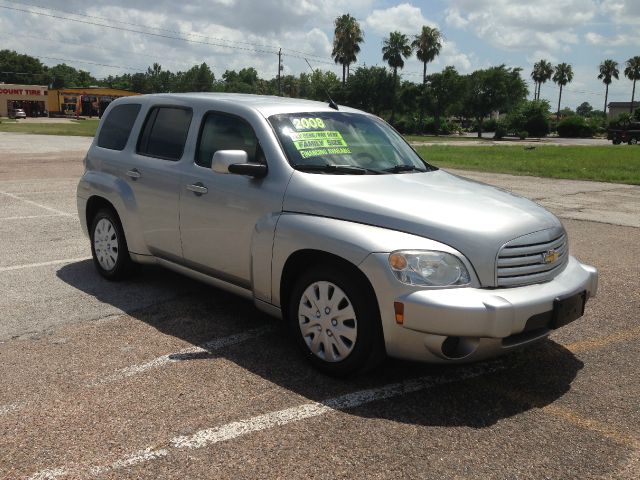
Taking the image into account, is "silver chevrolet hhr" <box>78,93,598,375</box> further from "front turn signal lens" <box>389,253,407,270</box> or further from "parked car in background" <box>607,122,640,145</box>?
"parked car in background" <box>607,122,640,145</box>

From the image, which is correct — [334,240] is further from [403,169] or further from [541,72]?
[541,72]

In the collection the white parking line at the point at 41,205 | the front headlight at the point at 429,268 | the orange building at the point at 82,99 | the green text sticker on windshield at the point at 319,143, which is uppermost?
the orange building at the point at 82,99

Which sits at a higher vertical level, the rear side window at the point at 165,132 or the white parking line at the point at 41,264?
the rear side window at the point at 165,132

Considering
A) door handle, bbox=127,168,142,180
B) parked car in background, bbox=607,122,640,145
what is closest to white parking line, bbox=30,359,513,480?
door handle, bbox=127,168,142,180

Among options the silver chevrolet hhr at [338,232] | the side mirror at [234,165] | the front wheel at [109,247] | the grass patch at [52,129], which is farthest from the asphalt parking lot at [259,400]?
the grass patch at [52,129]

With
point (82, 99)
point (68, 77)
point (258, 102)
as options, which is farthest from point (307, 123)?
point (68, 77)

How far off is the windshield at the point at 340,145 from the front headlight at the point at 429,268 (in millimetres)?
1092

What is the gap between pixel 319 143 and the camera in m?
4.62

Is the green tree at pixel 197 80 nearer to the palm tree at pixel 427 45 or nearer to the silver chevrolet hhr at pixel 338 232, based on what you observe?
the palm tree at pixel 427 45

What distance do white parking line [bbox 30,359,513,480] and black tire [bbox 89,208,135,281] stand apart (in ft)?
9.70

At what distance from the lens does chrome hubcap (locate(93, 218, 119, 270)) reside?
19.5 feet

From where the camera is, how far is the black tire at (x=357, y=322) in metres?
3.69

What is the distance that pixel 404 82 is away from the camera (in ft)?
285

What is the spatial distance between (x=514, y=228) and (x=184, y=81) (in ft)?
432
